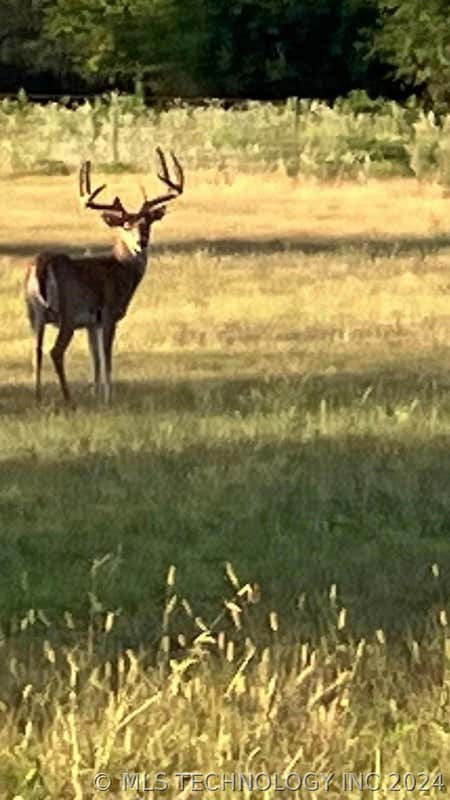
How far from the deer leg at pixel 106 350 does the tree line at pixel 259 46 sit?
186ft

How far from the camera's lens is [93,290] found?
1688 cm

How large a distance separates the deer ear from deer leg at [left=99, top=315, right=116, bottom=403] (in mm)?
755

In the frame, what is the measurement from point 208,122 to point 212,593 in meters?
48.2

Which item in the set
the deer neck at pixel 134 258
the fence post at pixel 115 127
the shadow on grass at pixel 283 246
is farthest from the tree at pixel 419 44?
the deer neck at pixel 134 258

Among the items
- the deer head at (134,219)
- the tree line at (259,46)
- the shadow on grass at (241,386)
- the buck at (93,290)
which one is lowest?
the tree line at (259,46)

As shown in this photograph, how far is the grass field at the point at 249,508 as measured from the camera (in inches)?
275

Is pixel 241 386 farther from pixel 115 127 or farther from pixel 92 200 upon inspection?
pixel 115 127

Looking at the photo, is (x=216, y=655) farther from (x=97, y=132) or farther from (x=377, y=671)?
(x=97, y=132)

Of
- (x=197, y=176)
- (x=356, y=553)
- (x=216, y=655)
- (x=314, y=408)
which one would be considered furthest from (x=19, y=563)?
(x=197, y=176)

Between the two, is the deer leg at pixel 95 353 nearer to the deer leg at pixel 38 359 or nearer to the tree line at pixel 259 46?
the deer leg at pixel 38 359

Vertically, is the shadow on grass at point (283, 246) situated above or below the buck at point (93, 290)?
below

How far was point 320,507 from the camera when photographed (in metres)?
12.1

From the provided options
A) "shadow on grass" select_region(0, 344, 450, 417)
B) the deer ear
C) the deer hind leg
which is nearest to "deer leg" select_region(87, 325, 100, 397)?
"shadow on grass" select_region(0, 344, 450, 417)

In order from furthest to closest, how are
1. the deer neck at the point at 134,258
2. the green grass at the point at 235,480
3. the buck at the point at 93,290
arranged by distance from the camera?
the deer neck at the point at 134,258, the buck at the point at 93,290, the green grass at the point at 235,480
